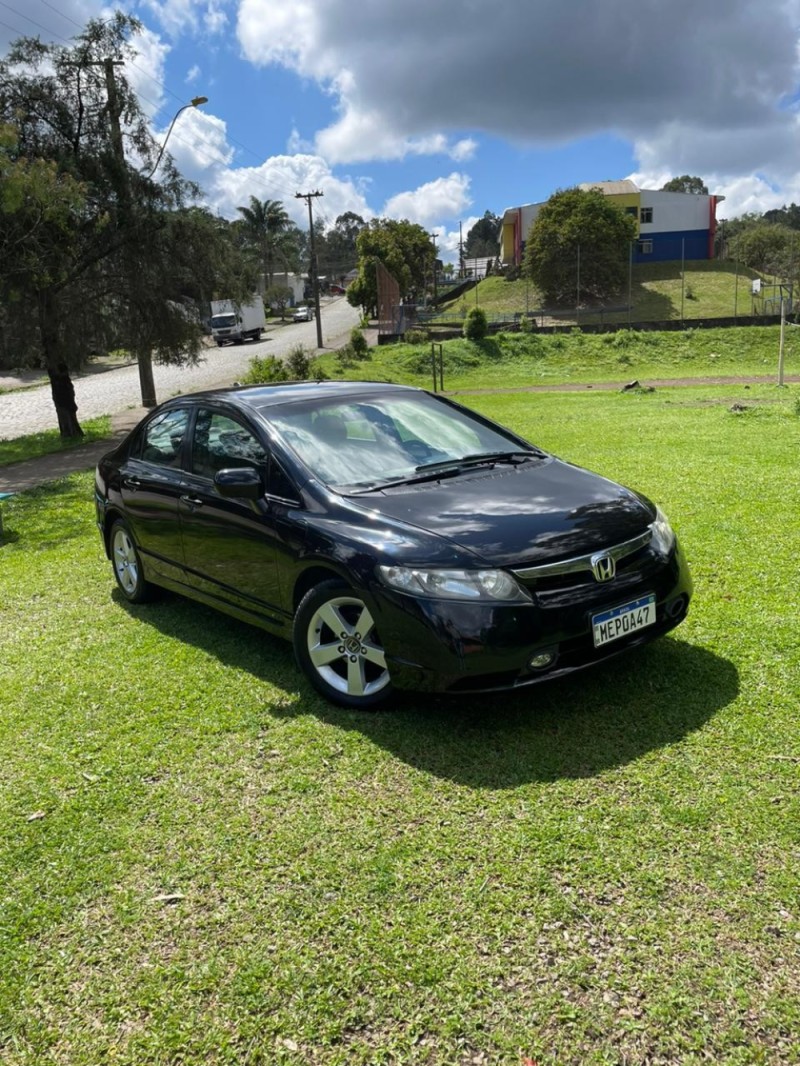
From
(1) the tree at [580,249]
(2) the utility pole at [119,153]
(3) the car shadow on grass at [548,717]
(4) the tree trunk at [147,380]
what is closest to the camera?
(3) the car shadow on grass at [548,717]

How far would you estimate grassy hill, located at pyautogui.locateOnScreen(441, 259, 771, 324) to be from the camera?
5022 cm

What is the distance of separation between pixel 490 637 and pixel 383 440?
1.71m

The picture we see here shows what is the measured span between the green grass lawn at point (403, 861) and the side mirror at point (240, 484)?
1008 millimetres

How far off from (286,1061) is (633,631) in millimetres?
2332

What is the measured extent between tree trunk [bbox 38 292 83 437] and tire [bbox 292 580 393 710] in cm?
1455

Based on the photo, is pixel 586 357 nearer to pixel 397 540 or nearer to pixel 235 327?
pixel 235 327

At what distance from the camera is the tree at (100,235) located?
1617 cm

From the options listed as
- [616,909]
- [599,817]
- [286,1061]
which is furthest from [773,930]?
[286,1061]

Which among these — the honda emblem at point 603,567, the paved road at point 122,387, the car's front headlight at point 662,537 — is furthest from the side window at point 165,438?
the paved road at point 122,387

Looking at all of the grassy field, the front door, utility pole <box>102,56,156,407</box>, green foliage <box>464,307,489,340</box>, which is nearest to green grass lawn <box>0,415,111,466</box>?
utility pole <box>102,56,156,407</box>

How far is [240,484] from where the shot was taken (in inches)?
169

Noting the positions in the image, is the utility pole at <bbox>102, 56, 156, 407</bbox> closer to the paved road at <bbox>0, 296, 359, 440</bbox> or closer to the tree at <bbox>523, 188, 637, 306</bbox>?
the paved road at <bbox>0, 296, 359, 440</bbox>

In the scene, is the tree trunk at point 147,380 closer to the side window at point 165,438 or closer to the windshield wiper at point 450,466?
the side window at point 165,438

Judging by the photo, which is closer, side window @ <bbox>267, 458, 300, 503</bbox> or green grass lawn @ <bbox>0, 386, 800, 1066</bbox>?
green grass lawn @ <bbox>0, 386, 800, 1066</bbox>
